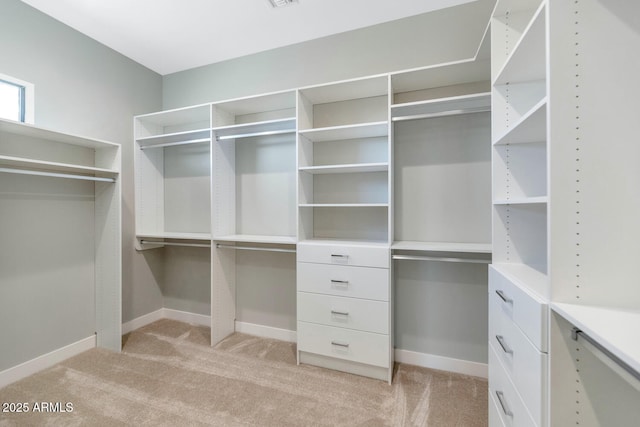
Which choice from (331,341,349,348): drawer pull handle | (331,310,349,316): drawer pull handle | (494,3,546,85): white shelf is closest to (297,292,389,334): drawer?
(331,310,349,316): drawer pull handle

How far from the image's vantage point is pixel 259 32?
256cm

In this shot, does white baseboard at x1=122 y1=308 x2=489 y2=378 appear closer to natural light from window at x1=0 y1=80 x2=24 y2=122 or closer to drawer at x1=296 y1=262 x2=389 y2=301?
drawer at x1=296 y1=262 x2=389 y2=301

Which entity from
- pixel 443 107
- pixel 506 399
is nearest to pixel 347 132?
pixel 443 107

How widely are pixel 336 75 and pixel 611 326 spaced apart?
2.52 metres

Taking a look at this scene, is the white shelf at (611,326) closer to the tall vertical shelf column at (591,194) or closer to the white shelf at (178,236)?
the tall vertical shelf column at (591,194)

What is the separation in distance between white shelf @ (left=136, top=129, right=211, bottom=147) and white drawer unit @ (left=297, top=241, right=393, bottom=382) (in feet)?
5.15

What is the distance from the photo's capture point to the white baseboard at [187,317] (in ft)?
10.3

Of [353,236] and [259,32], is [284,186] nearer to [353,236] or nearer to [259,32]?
[353,236]

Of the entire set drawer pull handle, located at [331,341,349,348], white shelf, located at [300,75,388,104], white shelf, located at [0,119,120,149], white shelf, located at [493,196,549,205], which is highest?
white shelf, located at [300,75,388,104]

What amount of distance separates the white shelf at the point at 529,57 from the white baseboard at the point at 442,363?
2053 millimetres

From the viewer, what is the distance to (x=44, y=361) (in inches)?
89.3

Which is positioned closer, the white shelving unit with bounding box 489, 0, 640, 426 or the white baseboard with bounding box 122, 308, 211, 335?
the white shelving unit with bounding box 489, 0, 640, 426

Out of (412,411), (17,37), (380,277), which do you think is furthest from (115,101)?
(412,411)

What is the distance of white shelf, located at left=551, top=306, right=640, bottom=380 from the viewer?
61 cm
